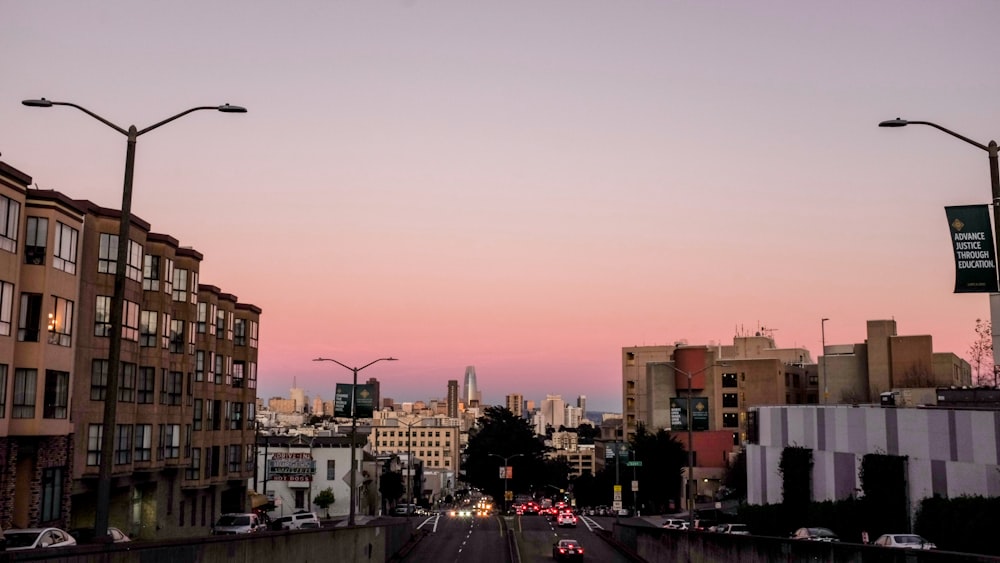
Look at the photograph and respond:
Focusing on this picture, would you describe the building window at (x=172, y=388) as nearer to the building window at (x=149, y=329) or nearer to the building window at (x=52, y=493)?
the building window at (x=149, y=329)

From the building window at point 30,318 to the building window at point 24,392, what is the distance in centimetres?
144

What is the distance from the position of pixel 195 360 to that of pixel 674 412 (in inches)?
1300

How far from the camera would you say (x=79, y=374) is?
47500 millimetres

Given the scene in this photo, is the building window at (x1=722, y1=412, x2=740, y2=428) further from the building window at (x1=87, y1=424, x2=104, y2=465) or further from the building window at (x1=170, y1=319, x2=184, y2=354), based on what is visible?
the building window at (x1=87, y1=424, x2=104, y2=465)

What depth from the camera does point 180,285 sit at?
6372 centimetres

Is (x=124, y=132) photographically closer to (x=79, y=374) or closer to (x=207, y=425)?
(x=79, y=374)

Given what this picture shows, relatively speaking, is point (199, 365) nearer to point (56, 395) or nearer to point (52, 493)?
point (52, 493)

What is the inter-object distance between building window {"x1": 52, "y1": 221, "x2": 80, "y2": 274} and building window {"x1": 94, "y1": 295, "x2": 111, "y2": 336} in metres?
4.28

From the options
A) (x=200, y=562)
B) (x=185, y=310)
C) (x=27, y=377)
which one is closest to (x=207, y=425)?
(x=185, y=310)

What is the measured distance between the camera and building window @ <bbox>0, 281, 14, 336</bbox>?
38656 mm

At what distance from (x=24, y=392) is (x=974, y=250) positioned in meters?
36.5

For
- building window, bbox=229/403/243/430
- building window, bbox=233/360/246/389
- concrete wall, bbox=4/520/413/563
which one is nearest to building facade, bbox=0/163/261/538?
building window, bbox=229/403/243/430

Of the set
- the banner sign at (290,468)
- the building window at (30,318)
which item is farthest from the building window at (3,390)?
the banner sign at (290,468)

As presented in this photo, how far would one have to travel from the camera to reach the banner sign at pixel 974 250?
68.1 ft
